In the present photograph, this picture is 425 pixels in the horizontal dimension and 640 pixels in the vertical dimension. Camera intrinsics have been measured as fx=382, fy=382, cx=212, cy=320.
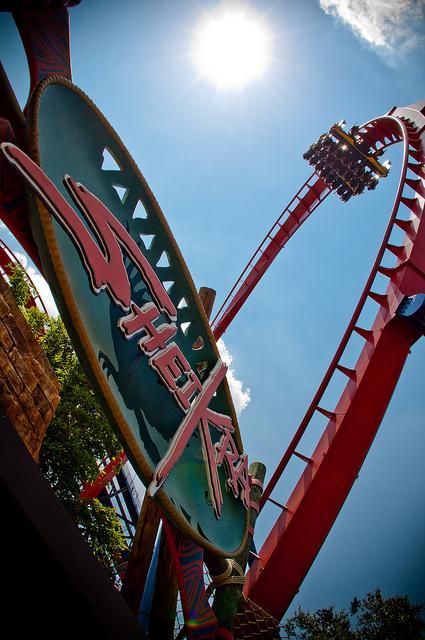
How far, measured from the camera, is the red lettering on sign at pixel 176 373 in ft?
10.3

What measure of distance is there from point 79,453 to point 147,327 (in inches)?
196

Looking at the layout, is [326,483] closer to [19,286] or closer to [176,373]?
[176,373]

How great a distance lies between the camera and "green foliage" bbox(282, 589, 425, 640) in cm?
1255

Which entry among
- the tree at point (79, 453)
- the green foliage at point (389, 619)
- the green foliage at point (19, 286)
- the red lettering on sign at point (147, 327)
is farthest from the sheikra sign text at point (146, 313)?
the green foliage at point (389, 619)

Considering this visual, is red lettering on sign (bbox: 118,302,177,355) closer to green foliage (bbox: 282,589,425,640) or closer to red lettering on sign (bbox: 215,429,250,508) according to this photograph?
red lettering on sign (bbox: 215,429,250,508)

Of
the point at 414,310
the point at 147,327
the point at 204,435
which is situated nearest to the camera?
the point at 147,327

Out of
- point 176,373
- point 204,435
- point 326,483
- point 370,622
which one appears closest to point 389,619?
point 370,622

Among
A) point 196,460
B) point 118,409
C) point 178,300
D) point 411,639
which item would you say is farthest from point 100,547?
point 411,639

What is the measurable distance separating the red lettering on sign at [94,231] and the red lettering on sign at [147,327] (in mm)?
130

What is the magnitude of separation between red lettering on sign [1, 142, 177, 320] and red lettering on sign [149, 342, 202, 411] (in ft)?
1.98

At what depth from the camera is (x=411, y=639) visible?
12375 mm

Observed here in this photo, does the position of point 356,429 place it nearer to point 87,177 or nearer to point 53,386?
point 53,386

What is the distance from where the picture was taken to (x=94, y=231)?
2633 millimetres

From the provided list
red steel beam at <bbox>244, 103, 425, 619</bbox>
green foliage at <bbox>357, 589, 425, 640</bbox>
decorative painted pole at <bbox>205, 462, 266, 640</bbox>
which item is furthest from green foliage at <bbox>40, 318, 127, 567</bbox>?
green foliage at <bbox>357, 589, 425, 640</bbox>
